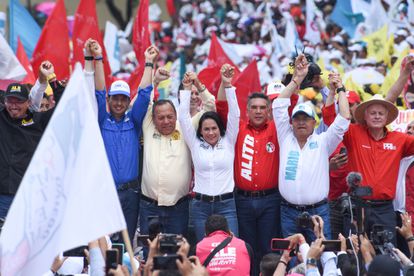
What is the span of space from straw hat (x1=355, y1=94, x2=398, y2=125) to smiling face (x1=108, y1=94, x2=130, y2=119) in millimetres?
1967

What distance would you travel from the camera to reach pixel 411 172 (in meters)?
10.7

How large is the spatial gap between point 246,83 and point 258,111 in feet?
7.26

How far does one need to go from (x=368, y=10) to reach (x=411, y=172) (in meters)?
9.55

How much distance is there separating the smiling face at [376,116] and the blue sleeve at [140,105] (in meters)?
1.86

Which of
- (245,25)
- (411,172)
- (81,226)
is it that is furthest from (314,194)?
(245,25)

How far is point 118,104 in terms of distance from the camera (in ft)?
34.0

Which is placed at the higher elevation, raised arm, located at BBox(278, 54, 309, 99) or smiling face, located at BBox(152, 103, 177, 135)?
raised arm, located at BBox(278, 54, 309, 99)

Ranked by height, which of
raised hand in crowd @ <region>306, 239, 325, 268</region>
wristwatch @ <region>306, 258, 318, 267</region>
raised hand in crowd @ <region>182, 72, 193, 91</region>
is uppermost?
raised hand in crowd @ <region>182, 72, 193, 91</region>

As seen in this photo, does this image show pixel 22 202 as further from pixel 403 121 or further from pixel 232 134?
pixel 403 121

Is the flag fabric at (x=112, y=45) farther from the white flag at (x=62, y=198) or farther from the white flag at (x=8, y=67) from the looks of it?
the white flag at (x=62, y=198)

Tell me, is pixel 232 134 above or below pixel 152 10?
below

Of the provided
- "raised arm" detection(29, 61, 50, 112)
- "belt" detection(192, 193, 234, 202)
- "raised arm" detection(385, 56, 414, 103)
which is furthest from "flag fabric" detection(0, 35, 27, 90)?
Result: "raised arm" detection(385, 56, 414, 103)

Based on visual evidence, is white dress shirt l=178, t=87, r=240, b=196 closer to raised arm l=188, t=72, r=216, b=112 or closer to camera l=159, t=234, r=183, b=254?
raised arm l=188, t=72, r=216, b=112

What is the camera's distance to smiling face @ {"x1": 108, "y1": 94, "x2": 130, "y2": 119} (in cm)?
1036
